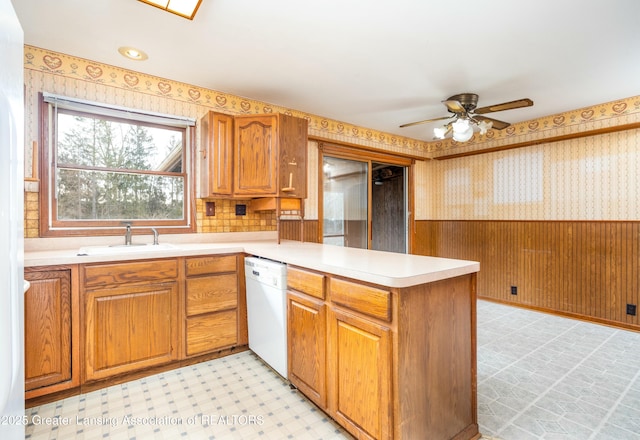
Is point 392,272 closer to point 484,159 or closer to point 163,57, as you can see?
point 163,57

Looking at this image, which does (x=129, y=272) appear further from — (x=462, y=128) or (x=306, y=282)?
(x=462, y=128)

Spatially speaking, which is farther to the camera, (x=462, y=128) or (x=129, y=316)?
(x=462, y=128)

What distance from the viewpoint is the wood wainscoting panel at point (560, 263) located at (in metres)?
3.19

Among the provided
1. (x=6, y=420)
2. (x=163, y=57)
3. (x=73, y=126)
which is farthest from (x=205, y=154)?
(x=6, y=420)

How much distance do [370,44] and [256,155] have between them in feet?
4.18

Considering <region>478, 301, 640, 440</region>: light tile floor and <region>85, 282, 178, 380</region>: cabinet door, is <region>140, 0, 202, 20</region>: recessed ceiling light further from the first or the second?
<region>478, 301, 640, 440</region>: light tile floor

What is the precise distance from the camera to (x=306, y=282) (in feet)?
6.01

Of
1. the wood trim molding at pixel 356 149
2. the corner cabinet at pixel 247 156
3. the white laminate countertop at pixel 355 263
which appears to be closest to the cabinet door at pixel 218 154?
the corner cabinet at pixel 247 156

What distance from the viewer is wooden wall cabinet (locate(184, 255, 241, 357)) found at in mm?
2332

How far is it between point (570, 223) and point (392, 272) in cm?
328

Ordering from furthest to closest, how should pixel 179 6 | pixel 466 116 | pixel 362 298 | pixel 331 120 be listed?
pixel 331 120 → pixel 466 116 → pixel 179 6 → pixel 362 298

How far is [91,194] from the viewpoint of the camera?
2.53 m

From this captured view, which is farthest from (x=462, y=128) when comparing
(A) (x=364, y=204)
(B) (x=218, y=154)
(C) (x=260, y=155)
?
(B) (x=218, y=154)

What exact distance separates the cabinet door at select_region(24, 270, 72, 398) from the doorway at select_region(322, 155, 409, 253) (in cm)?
252
